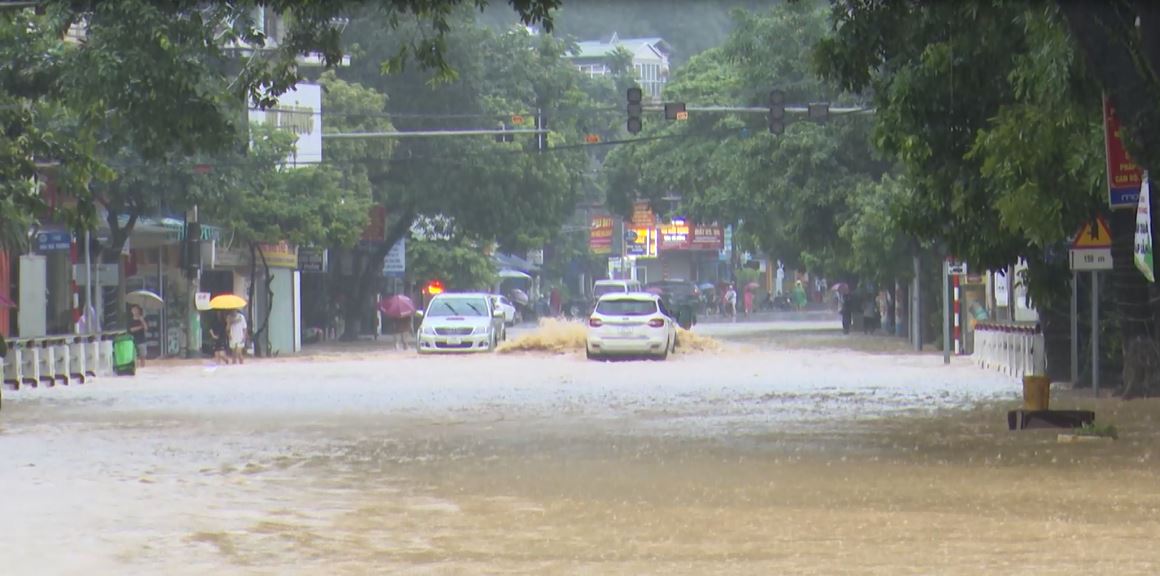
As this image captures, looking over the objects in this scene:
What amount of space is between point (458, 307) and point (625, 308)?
707 centimetres

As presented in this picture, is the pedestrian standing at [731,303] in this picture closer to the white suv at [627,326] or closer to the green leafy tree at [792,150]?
the green leafy tree at [792,150]

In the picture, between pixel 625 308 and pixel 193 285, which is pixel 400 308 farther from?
pixel 625 308

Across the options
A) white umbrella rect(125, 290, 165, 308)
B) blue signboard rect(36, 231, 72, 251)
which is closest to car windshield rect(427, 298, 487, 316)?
white umbrella rect(125, 290, 165, 308)

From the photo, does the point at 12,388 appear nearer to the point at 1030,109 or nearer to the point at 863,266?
the point at 1030,109

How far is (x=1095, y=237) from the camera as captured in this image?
77.8ft

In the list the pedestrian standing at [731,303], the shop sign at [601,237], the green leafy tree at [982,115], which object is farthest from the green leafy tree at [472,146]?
the shop sign at [601,237]

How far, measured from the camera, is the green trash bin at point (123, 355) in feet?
123

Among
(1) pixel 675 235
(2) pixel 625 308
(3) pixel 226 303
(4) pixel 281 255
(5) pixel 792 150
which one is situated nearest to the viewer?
(2) pixel 625 308

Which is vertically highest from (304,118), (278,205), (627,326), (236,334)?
(304,118)

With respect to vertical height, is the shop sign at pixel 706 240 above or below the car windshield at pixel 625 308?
above

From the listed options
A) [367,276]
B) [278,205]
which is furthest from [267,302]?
[367,276]

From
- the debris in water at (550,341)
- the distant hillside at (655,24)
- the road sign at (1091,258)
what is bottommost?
the debris in water at (550,341)

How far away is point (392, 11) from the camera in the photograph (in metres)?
20.0

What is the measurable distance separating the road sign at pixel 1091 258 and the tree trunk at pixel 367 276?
41091 millimetres
